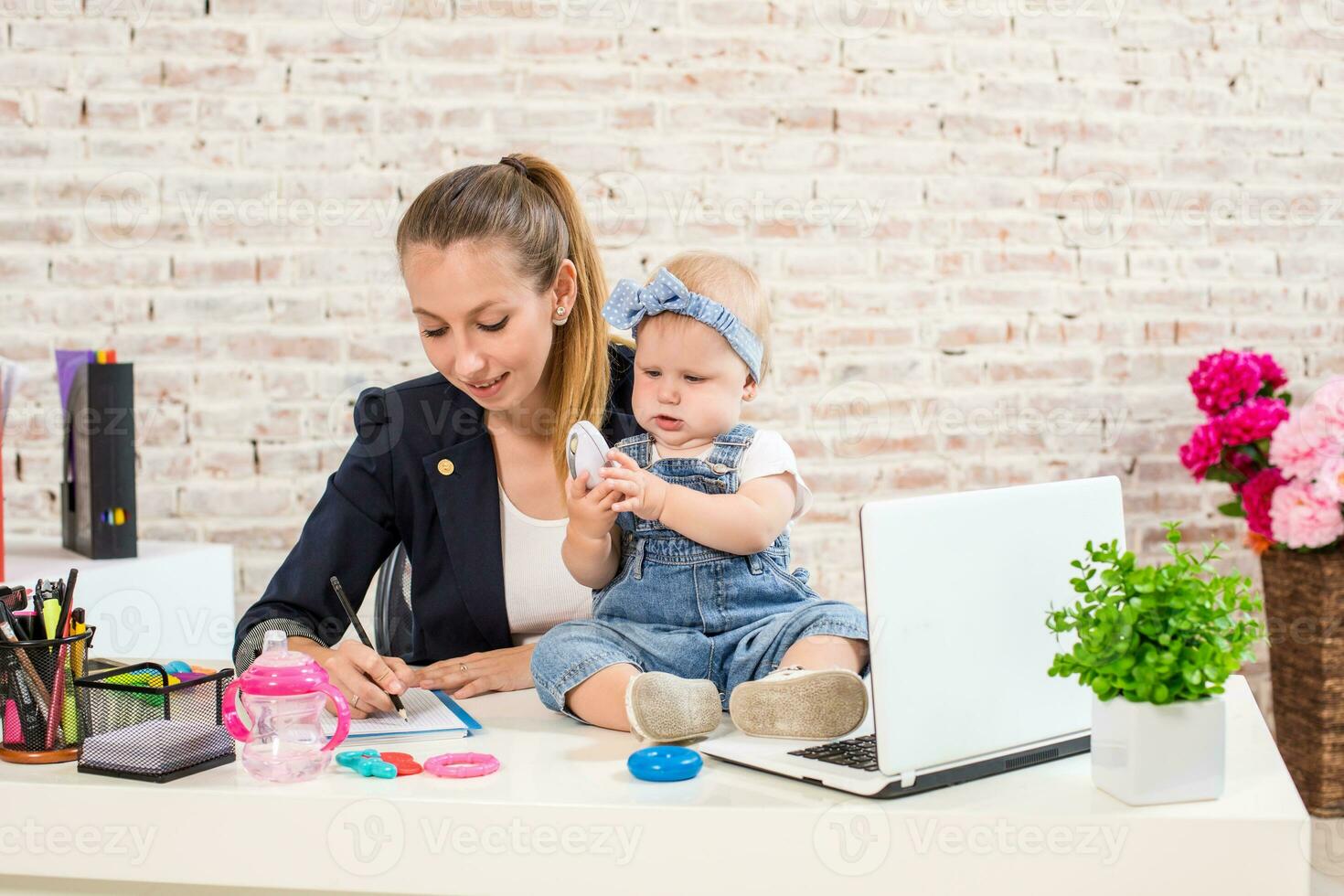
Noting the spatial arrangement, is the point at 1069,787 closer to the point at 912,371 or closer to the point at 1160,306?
the point at 912,371

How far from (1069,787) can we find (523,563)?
0.85 metres

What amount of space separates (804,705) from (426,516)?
28.4 inches

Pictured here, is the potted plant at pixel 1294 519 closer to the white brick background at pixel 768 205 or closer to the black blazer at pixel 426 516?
the white brick background at pixel 768 205

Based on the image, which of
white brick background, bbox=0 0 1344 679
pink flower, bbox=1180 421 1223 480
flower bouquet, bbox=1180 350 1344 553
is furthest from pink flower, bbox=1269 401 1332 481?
white brick background, bbox=0 0 1344 679

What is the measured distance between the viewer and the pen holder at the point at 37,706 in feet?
3.31

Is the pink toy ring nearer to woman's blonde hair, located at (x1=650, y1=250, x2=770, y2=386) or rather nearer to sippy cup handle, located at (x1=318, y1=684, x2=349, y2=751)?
sippy cup handle, located at (x1=318, y1=684, x2=349, y2=751)

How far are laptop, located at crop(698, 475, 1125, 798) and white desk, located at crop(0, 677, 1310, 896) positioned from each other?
2 centimetres

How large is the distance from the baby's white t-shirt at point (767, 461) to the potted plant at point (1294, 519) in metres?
1.27

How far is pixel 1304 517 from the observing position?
2.16 m

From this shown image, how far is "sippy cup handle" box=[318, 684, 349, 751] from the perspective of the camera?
→ 0.98 metres

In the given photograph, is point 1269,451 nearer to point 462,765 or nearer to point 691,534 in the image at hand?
point 691,534

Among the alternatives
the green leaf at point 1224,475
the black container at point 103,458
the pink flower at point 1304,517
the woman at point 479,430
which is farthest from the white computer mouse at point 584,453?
the green leaf at point 1224,475

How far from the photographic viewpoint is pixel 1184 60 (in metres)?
2.73

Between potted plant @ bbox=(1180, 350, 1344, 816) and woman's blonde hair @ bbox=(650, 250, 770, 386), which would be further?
potted plant @ bbox=(1180, 350, 1344, 816)
